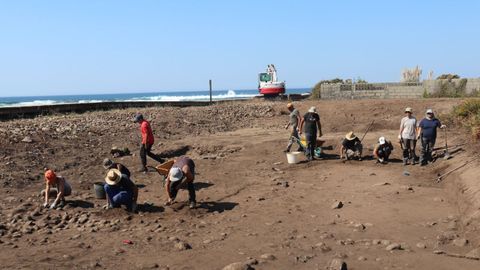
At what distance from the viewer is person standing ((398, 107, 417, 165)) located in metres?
13.0

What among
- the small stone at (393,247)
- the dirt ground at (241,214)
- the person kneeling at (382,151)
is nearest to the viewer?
the dirt ground at (241,214)

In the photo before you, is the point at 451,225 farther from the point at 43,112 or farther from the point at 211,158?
the point at 43,112

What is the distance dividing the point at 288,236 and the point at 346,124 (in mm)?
13193

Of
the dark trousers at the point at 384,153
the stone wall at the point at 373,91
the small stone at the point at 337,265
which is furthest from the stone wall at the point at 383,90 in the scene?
the small stone at the point at 337,265

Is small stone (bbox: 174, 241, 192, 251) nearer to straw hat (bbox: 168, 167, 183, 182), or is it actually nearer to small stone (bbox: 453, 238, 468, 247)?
straw hat (bbox: 168, 167, 183, 182)

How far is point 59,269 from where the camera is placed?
6.56m

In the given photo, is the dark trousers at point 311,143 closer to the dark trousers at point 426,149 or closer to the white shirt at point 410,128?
the white shirt at point 410,128

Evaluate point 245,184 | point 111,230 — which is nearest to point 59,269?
point 111,230

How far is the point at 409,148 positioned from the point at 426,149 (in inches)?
18.5

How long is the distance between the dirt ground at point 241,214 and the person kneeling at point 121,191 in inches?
6.4

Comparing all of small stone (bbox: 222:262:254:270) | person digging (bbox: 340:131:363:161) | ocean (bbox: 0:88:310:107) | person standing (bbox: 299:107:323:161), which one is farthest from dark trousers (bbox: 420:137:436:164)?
ocean (bbox: 0:88:310:107)

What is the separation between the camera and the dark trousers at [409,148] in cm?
1312

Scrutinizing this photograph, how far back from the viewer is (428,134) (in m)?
12.7

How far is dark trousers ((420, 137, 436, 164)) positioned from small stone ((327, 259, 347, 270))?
7.26 meters
